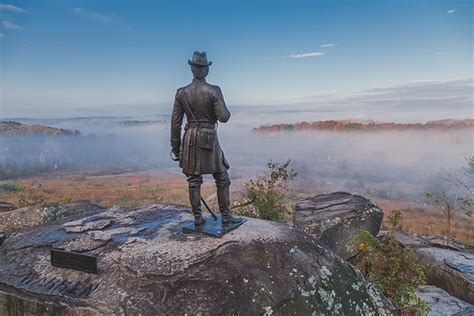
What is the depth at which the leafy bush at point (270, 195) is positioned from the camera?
1054 centimetres

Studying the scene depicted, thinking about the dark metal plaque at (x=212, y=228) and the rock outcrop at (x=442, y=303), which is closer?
the dark metal plaque at (x=212, y=228)

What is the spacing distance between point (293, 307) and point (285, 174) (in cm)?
671

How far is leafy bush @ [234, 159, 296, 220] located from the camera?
34.6 ft

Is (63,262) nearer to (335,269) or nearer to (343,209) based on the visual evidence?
(335,269)

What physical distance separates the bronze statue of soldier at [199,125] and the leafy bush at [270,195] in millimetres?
5473

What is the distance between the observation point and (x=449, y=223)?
11.0m

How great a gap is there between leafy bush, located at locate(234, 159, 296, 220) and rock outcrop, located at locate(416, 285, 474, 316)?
4.30 m

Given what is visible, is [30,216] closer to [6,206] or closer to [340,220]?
[6,206]

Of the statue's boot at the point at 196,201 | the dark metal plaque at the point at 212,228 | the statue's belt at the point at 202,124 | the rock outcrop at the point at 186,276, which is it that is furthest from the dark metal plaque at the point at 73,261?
the statue's belt at the point at 202,124

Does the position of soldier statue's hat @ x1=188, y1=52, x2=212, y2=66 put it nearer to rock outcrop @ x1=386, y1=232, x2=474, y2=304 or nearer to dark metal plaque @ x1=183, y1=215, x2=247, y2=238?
dark metal plaque @ x1=183, y1=215, x2=247, y2=238

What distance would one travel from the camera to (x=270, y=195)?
417 inches

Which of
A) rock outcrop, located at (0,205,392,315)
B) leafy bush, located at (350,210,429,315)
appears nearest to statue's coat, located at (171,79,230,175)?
rock outcrop, located at (0,205,392,315)

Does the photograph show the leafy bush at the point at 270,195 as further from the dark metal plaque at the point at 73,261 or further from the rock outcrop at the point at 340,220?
the dark metal plaque at the point at 73,261

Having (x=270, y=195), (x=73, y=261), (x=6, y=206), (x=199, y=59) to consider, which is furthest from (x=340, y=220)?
(x=6, y=206)
